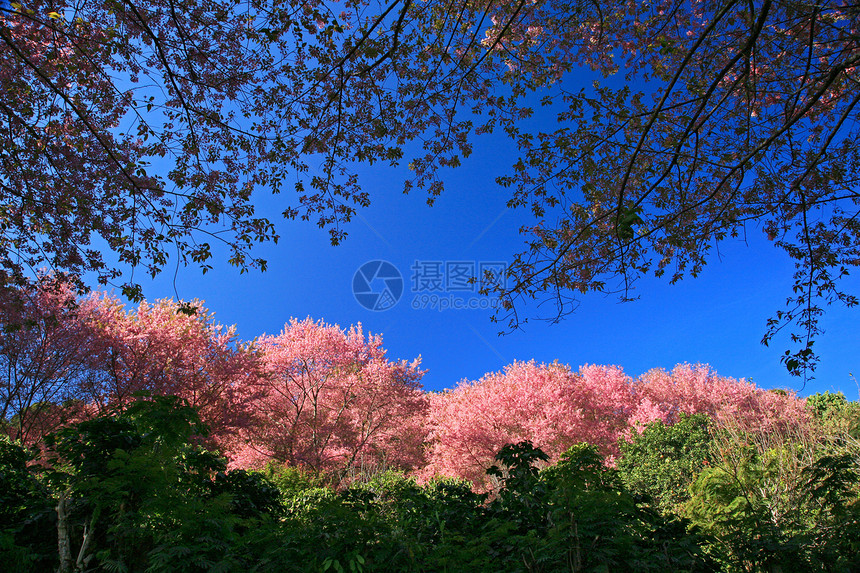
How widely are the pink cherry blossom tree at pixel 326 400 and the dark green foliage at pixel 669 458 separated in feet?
29.1

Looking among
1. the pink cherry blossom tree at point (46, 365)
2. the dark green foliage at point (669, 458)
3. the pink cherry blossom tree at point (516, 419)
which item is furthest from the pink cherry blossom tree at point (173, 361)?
the dark green foliage at point (669, 458)

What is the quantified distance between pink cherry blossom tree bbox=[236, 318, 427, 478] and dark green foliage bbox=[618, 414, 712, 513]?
29.1 feet

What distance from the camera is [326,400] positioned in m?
16.4

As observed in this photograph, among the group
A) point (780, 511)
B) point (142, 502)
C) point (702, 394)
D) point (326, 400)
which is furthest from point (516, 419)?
point (142, 502)

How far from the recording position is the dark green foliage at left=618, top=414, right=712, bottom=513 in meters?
10.2

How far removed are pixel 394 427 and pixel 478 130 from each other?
14.1m

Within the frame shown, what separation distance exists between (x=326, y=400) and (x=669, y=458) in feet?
39.2

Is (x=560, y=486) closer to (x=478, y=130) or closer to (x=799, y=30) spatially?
(x=478, y=130)

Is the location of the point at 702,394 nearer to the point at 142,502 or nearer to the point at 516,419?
the point at 516,419

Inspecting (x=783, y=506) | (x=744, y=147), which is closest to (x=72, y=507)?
(x=744, y=147)

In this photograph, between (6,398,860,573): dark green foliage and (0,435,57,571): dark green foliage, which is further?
(0,435,57,571): dark green foliage

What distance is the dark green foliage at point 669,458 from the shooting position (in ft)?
33.6

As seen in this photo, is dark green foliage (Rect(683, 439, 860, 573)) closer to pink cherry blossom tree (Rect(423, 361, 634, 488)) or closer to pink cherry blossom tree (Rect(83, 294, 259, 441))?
pink cherry blossom tree (Rect(423, 361, 634, 488))

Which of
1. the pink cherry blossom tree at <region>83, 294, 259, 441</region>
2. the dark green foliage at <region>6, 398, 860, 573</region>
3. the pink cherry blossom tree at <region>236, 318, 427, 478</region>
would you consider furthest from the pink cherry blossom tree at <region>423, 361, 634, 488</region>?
the dark green foliage at <region>6, 398, 860, 573</region>
